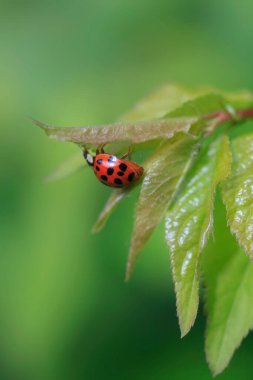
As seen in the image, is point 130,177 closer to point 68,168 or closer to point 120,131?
point 120,131

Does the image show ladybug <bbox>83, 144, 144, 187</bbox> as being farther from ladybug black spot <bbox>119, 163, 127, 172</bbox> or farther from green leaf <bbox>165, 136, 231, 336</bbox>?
green leaf <bbox>165, 136, 231, 336</bbox>

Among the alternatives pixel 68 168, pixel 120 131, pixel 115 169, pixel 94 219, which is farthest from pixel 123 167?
pixel 94 219

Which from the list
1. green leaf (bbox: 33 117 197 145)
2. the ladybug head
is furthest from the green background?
green leaf (bbox: 33 117 197 145)

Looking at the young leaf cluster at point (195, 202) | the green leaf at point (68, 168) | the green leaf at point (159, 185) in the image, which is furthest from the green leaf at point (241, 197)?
the green leaf at point (68, 168)

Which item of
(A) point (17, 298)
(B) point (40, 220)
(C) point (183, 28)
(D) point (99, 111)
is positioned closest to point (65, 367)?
(A) point (17, 298)

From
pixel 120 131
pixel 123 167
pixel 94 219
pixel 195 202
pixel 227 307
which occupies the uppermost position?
pixel 120 131

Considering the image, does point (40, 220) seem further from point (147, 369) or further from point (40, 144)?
point (147, 369)
